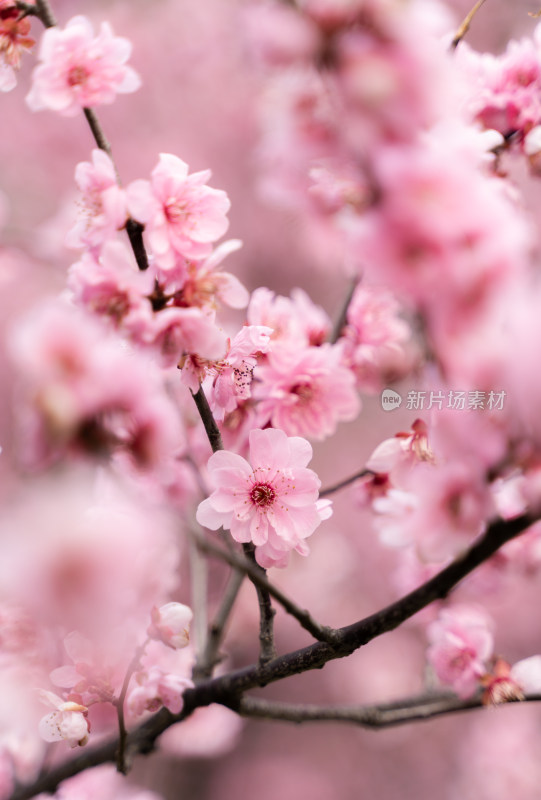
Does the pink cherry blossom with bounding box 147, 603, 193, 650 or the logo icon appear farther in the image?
the logo icon

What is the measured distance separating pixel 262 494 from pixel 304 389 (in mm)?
165

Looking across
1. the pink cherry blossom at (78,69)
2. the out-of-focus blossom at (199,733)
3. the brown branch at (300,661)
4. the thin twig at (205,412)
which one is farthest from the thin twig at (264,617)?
the out-of-focus blossom at (199,733)

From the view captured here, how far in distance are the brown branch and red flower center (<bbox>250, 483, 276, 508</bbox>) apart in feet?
0.45

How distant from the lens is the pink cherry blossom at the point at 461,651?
0.81 metres

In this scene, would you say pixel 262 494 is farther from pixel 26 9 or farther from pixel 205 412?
pixel 26 9

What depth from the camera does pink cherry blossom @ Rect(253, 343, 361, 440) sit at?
69 centimetres

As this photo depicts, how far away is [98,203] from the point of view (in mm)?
607

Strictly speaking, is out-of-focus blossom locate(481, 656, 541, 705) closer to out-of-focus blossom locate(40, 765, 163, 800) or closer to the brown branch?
the brown branch

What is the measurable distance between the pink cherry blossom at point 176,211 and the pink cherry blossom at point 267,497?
0.62ft

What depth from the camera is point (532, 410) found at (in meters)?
0.36

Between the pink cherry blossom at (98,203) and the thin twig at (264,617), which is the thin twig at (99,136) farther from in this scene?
the thin twig at (264,617)

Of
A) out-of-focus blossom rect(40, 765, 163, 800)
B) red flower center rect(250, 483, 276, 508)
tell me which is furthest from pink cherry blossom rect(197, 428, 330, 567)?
out-of-focus blossom rect(40, 765, 163, 800)

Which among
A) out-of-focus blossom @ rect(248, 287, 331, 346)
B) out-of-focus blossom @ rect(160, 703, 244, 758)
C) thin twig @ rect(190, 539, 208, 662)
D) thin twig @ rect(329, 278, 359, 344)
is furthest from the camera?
out-of-focus blossom @ rect(160, 703, 244, 758)

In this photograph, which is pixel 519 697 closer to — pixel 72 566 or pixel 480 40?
pixel 72 566
